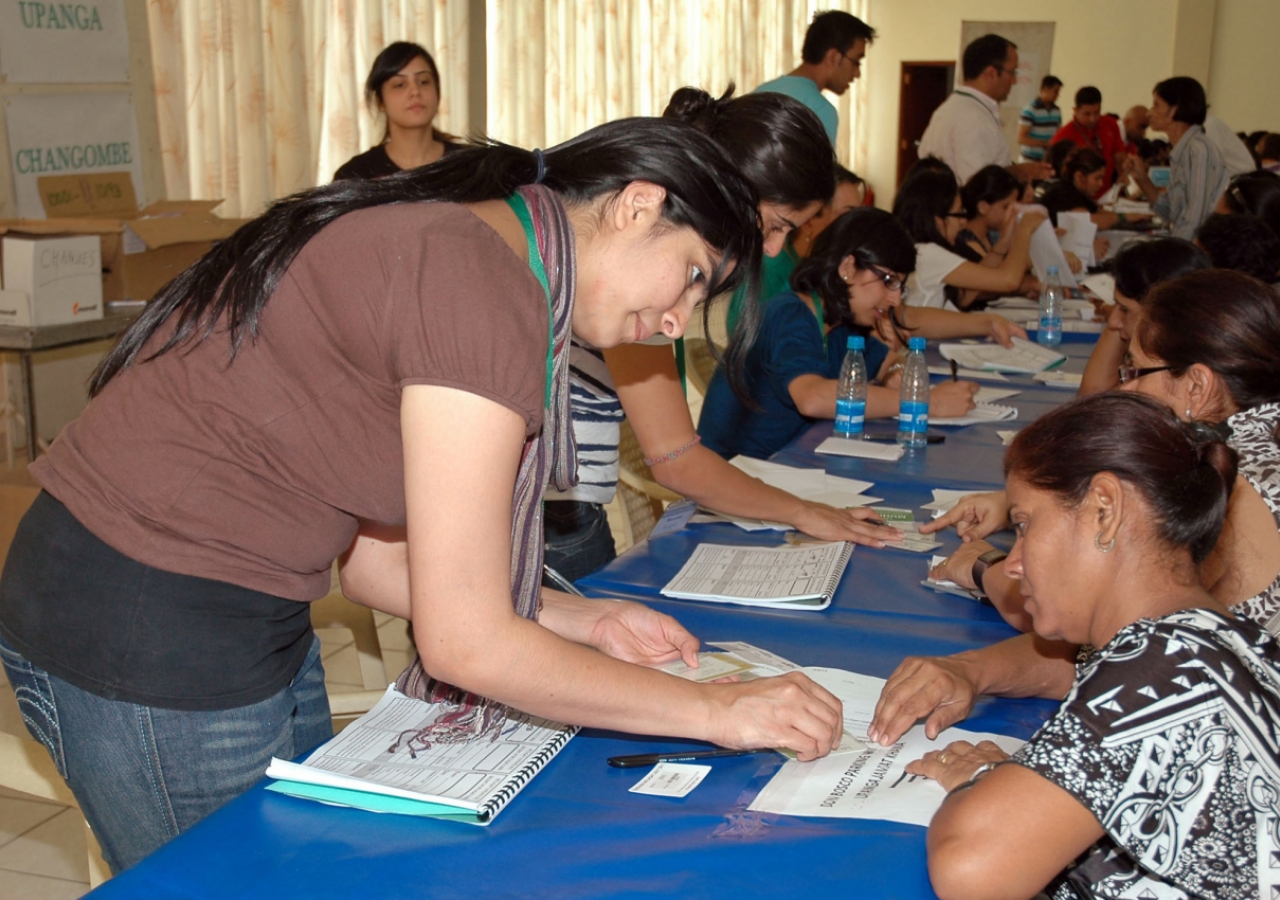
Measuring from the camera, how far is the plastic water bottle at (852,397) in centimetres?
271

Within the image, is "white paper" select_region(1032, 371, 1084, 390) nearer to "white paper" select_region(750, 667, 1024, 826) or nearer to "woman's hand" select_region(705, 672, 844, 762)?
"white paper" select_region(750, 667, 1024, 826)

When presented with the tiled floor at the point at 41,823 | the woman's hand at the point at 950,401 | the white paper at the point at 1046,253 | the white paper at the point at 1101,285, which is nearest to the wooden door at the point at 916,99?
the white paper at the point at 1046,253

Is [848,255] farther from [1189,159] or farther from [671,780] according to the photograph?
[1189,159]

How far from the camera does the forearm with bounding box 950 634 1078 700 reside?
4.48 feet

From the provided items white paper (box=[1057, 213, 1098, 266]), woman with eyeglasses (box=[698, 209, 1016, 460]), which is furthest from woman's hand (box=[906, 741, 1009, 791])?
white paper (box=[1057, 213, 1098, 266])

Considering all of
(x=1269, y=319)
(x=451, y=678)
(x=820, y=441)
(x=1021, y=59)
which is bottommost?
(x=820, y=441)

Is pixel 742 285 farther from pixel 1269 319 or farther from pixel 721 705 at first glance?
pixel 1269 319

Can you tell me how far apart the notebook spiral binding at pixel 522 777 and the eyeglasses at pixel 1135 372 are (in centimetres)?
114

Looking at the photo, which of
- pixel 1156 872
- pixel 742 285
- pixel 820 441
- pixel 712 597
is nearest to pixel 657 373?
pixel 712 597

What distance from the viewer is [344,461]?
3.46ft

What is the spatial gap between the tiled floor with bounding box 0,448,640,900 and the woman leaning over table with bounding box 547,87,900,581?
1.33 ft

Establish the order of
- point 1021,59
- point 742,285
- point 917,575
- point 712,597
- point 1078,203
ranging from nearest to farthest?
point 742,285 < point 712,597 < point 917,575 < point 1078,203 < point 1021,59

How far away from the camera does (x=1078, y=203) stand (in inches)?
269

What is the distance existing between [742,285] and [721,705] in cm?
48
